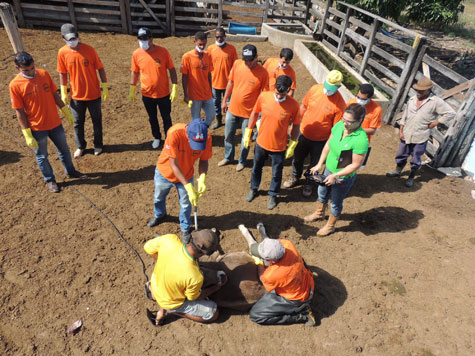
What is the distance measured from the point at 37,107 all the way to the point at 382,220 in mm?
5784

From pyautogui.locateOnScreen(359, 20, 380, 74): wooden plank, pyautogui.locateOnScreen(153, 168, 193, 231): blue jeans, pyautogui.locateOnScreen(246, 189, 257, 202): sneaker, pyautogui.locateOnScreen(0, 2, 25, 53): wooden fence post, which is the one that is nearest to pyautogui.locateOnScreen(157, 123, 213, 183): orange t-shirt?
pyautogui.locateOnScreen(153, 168, 193, 231): blue jeans

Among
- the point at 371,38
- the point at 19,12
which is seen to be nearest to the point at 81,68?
the point at 371,38

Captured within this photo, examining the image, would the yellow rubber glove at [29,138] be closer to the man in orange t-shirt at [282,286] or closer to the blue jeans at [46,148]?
the blue jeans at [46,148]

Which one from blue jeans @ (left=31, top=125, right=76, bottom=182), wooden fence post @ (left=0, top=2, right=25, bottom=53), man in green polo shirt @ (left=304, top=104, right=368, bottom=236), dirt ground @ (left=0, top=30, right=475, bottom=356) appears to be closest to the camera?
dirt ground @ (left=0, top=30, right=475, bottom=356)

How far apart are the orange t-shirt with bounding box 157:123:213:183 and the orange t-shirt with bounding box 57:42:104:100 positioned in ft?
8.32

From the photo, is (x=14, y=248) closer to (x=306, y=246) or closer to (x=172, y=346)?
(x=172, y=346)

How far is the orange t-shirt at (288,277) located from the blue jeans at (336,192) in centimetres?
134

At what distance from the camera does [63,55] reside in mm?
5555

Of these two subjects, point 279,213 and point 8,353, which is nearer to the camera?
point 8,353

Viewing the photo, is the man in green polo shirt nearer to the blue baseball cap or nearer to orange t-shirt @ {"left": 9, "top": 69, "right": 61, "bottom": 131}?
the blue baseball cap

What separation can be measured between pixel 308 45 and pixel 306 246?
30.1 feet

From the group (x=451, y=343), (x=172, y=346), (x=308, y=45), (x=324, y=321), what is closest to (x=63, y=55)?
(x=172, y=346)

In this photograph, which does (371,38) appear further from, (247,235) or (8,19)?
(8,19)

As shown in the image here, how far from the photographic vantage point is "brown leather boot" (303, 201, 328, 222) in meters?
5.25
